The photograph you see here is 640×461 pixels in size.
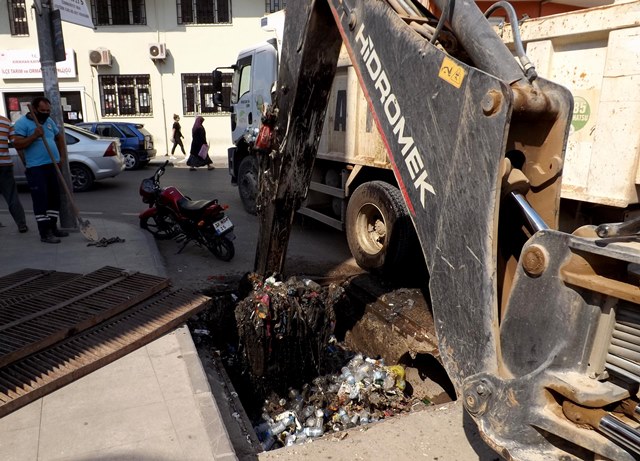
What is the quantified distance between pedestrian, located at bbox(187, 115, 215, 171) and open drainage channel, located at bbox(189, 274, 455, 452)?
38.9ft

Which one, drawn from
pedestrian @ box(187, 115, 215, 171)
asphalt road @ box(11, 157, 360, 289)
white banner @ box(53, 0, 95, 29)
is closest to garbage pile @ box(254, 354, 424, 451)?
asphalt road @ box(11, 157, 360, 289)

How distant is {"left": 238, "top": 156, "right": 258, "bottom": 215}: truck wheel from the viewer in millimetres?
9203

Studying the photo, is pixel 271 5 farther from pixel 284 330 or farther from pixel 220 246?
pixel 284 330

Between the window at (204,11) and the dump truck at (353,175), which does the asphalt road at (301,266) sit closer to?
the dump truck at (353,175)

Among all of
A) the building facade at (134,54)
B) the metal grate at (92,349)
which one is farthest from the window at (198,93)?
the metal grate at (92,349)

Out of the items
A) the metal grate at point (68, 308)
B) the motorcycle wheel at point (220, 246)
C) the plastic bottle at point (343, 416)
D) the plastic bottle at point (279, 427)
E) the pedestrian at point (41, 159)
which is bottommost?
the plastic bottle at point (343, 416)

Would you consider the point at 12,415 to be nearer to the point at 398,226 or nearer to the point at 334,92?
the point at 398,226

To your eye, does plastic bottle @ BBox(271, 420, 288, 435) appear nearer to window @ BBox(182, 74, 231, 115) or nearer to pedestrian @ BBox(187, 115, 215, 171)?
pedestrian @ BBox(187, 115, 215, 171)

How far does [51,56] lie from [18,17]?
16.1 meters

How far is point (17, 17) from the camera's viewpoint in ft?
64.6

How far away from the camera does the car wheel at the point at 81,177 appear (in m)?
11.9

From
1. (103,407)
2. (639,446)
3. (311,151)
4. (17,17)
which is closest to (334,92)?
(311,151)

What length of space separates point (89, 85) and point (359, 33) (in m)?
20.6

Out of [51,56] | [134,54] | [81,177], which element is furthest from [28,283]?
[134,54]
